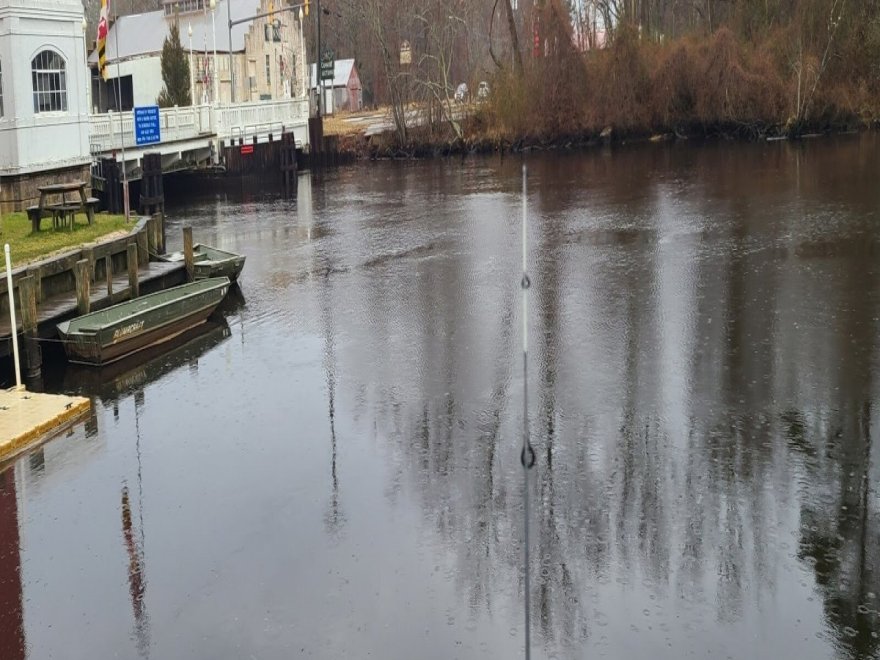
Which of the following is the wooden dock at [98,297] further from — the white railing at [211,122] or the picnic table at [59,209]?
the white railing at [211,122]

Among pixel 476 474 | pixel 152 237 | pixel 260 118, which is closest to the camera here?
pixel 476 474

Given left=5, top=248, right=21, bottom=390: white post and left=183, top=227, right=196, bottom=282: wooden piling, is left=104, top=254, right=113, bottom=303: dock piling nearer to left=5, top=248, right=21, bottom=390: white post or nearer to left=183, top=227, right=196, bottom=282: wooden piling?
left=183, top=227, right=196, bottom=282: wooden piling

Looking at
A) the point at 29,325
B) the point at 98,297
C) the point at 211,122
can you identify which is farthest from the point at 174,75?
the point at 29,325

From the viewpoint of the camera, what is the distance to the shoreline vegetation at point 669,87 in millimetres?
64875

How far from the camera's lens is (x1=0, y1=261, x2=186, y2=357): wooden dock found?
22.2 meters

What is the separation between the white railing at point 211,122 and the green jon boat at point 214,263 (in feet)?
38.5

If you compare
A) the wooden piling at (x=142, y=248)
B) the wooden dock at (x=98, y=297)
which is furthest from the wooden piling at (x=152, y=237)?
the wooden dock at (x=98, y=297)

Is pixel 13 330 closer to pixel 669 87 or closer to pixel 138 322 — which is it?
pixel 138 322

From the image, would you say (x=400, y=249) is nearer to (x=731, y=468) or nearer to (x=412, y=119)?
(x=731, y=468)

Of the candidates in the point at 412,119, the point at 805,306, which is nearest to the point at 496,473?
the point at 805,306

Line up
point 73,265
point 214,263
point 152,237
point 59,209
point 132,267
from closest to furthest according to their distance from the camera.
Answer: point 73,265 → point 132,267 → point 214,263 → point 59,209 → point 152,237

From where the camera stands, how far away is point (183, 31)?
80.6 m

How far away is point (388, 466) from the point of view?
54.1 feet

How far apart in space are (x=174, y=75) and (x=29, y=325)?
4988 centimetres
